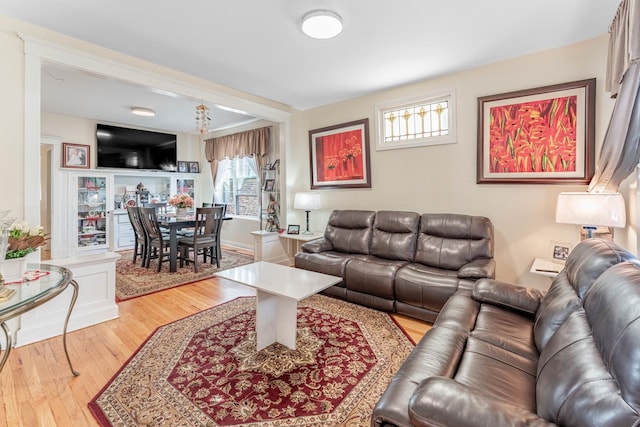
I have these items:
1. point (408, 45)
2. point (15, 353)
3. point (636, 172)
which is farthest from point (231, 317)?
point (636, 172)

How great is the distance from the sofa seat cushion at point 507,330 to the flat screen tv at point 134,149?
659 cm

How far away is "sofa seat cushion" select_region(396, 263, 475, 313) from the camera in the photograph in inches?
101

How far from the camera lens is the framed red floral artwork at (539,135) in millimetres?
2701

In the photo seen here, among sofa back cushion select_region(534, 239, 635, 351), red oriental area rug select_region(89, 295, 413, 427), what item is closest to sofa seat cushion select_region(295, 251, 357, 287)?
red oriental area rug select_region(89, 295, 413, 427)

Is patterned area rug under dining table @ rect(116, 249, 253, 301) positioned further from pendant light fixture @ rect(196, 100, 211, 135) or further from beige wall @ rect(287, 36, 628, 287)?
beige wall @ rect(287, 36, 628, 287)

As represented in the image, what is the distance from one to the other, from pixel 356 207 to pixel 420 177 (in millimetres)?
1024

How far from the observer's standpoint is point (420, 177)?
147 inches

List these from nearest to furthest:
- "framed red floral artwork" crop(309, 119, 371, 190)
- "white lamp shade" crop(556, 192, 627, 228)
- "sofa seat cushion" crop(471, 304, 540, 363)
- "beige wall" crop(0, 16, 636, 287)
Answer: "sofa seat cushion" crop(471, 304, 540, 363) < "white lamp shade" crop(556, 192, 627, 228) < "beige wall" crop(0, 16, 636, 287) < "framed red floral artwork" crop(309, 119, 371, 190)

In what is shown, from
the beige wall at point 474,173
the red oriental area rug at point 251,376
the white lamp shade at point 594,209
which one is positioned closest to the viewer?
the red oriental area rug at point 251,376

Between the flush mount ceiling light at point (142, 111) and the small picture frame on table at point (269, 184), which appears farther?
the small picture frame on table at point (269, 184)

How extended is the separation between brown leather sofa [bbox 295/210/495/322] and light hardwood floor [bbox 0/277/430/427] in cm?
30

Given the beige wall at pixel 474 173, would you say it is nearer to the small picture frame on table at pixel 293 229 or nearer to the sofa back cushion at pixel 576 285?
the small picture frame on table at pixel 293 229

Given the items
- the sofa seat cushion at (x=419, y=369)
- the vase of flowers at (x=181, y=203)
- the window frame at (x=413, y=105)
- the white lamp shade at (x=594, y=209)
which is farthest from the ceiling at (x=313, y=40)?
the sofa seat cushion at (x=419, y=369)

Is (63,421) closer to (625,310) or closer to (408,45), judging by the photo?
(625,310)
